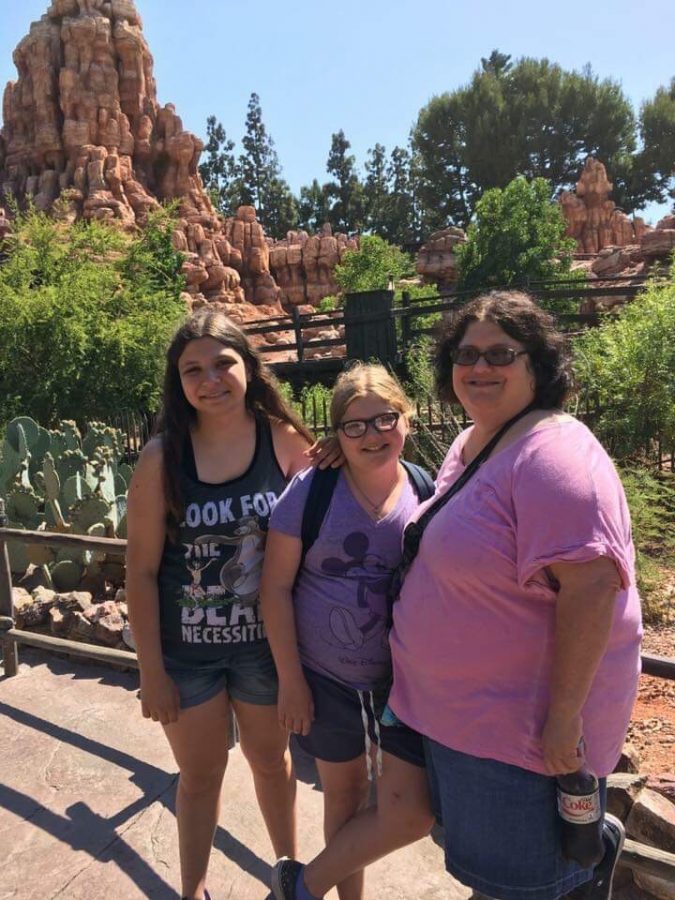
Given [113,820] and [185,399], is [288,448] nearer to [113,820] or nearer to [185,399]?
[185,399]

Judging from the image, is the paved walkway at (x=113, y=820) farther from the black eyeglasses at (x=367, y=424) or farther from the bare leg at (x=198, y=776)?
the black eyeglasses at (x=367, y=424)

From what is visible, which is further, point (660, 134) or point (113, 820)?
point (660, 134)

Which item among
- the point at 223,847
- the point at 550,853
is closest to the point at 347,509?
the point at 550,853

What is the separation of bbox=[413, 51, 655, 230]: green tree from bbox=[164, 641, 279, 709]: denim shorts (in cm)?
Result: 4217

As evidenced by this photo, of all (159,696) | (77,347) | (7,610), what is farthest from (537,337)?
(77,347)

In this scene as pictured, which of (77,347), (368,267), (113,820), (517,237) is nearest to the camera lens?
(113,820)


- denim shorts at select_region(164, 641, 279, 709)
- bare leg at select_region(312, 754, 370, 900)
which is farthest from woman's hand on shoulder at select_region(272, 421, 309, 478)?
bare leg at select_region(312, 754, 370, 900)

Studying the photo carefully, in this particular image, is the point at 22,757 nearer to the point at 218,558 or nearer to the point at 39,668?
the point at 39,668

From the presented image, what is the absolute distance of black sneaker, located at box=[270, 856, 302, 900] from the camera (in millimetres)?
1642

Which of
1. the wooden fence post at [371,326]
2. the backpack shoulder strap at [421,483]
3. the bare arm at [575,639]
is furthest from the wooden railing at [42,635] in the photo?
the wooden fence post at [371,326]

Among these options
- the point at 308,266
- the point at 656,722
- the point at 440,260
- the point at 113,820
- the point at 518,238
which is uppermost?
the point at 308,266

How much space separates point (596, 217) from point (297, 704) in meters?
41.0

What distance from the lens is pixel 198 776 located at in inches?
71.5

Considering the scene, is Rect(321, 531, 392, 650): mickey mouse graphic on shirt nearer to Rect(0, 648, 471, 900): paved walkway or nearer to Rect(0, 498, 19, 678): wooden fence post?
Rect(0, 648, 471, 900): paved walkway
